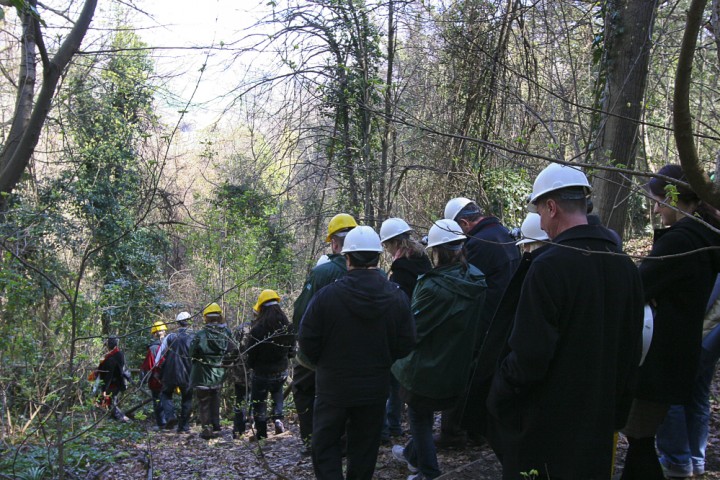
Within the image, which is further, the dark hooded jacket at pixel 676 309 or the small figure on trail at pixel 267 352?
the small figure on trail at pixel 267 352

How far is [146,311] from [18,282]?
9.80 meters

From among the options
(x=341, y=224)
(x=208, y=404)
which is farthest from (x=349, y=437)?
(x=208, y=404)

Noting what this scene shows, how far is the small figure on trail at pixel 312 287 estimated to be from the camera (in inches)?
210

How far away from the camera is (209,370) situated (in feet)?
29.5

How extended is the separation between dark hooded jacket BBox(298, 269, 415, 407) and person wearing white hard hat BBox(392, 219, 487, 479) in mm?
344

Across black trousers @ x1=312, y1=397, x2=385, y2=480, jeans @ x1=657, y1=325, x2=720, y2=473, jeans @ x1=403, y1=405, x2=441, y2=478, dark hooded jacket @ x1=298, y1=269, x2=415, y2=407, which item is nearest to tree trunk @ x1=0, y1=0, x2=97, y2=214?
dark hooded jacket @ x1=298, y1=269, x2=415, y2=407

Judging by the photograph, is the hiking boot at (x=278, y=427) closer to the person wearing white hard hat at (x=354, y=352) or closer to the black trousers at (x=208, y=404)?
the black trousers at (x=208, y=404)

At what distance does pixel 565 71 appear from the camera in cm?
1106

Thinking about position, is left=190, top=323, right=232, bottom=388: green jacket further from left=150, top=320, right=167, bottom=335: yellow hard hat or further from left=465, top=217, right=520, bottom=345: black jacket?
left=465, top=217, right=520, bottom=345: black jacket

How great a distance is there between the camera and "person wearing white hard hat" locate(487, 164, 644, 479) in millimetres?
2715

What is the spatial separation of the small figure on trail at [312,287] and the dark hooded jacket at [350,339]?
3.63ft

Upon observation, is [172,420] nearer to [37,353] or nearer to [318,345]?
[37,353]

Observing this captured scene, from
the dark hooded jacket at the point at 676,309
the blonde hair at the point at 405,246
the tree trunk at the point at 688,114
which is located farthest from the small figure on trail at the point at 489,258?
the tree trunk at the point at 688,114

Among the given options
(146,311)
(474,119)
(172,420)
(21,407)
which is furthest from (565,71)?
(146,311)
